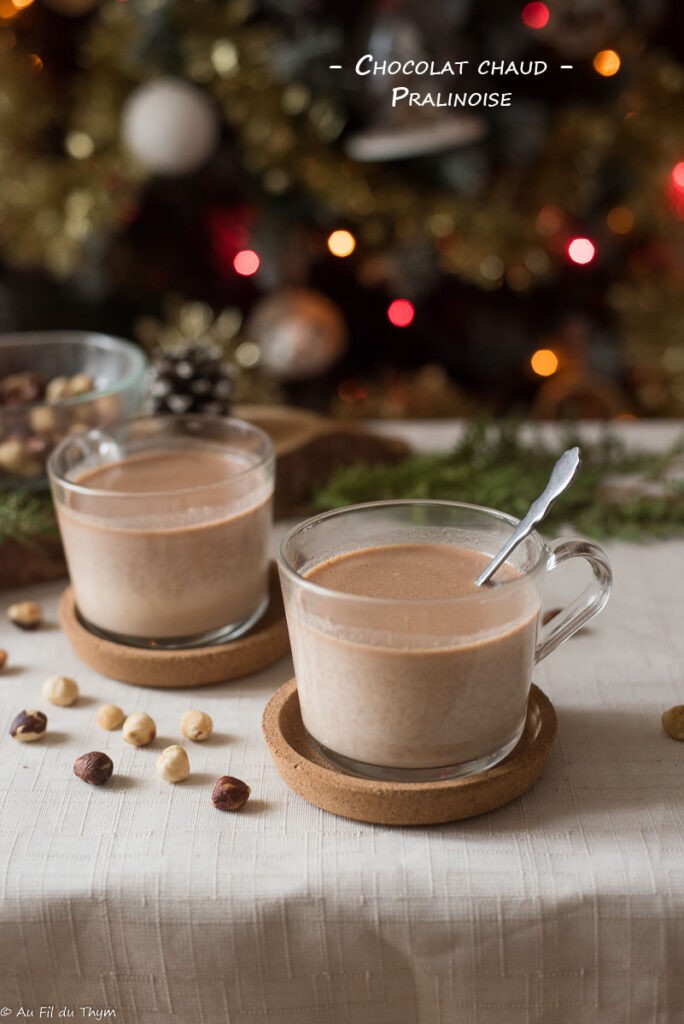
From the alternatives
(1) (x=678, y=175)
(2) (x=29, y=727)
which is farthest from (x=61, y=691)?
→ (1) (x=678, y=175)

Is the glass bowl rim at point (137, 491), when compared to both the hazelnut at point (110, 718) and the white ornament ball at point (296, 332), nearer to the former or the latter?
the hazelnut at point (110, 718)

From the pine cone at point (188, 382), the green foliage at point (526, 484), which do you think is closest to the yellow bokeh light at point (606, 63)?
the green foliage at point (526, 484)

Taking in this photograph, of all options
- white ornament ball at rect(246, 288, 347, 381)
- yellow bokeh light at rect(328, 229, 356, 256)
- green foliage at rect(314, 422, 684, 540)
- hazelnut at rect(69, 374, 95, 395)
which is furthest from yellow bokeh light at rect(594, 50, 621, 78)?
hazelnut at rect(69, 374, 95, 395)

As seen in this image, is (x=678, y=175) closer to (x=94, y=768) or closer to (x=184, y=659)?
(x=184, y=659)

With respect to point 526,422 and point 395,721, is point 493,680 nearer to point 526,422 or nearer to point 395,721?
point 395,721

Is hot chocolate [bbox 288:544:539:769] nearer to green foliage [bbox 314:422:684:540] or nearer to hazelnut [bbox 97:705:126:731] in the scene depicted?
hazelnut [bbox 97:705:126:731]

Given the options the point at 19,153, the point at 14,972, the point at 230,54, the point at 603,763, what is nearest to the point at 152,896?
the point at 14,972
